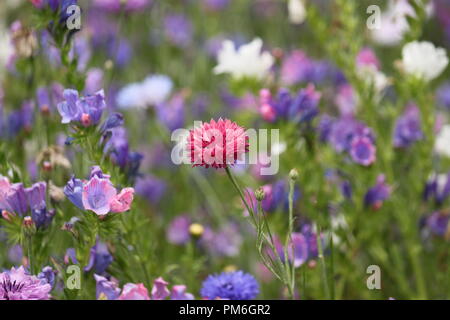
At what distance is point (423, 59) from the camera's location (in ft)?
3.68

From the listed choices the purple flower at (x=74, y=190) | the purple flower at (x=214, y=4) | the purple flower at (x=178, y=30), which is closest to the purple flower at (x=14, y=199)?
the purple flower at (x=74, y=190)

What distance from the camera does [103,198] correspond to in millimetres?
800

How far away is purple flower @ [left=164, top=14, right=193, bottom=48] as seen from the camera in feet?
6.05

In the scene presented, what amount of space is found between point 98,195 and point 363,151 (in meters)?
0.47

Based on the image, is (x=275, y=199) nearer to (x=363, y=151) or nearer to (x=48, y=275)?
(x=363, y=151)

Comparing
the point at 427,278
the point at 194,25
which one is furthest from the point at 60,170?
the point at 194,25

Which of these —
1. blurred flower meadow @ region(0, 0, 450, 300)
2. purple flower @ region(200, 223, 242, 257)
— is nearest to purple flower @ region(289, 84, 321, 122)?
blurred flower meadow @ region(0, 0, 450, 300)

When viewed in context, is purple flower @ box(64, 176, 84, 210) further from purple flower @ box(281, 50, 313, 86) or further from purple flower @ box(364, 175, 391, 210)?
purple flower @ box(281, 50, 313, 86)

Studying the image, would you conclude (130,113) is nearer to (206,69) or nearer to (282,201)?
(206,69)

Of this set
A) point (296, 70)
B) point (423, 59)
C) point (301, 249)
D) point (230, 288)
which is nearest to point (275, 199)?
point (301, 249)

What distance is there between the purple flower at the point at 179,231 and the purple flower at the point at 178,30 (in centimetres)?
58

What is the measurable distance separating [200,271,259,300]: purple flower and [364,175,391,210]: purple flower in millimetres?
283

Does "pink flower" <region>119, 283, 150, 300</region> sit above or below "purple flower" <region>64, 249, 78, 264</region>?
below
